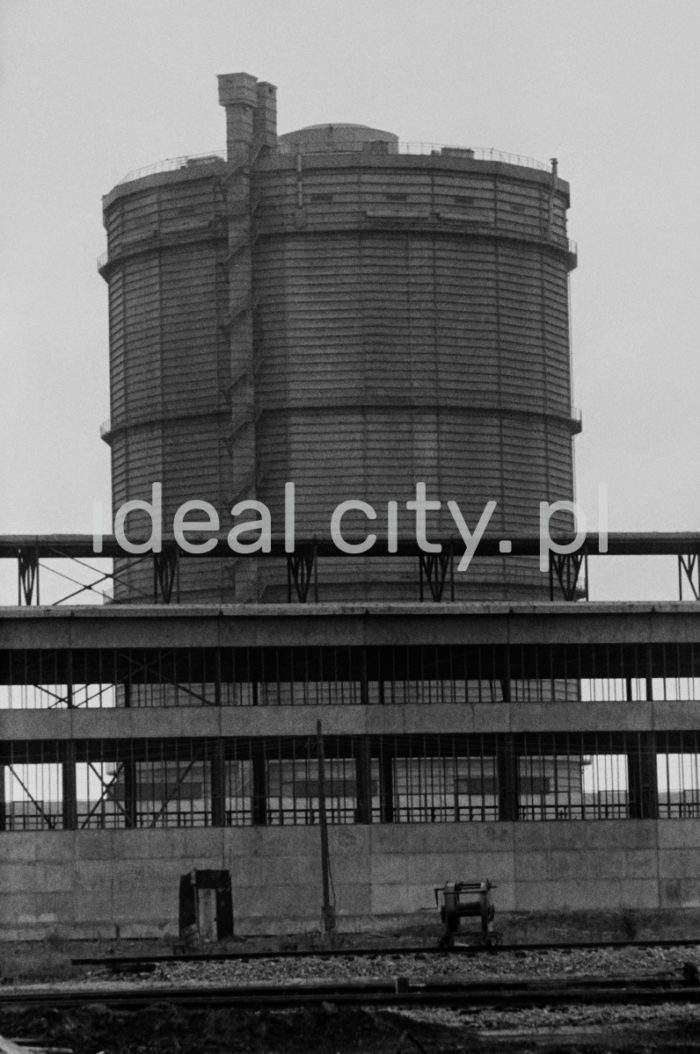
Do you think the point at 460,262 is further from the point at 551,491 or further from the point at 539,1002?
the point at 539,1002

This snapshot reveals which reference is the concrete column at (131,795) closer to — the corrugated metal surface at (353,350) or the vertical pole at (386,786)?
the vertical pole at (386,786)

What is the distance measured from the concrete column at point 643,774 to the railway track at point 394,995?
2161 cm

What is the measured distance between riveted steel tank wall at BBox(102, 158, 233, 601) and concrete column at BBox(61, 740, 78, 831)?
18.8m

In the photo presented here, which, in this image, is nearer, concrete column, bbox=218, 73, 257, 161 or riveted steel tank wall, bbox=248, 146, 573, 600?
riveted steel tank wall, bbox=248, 146, 573, 600

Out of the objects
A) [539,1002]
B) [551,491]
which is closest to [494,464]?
[551,491]

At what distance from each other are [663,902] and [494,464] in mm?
21105

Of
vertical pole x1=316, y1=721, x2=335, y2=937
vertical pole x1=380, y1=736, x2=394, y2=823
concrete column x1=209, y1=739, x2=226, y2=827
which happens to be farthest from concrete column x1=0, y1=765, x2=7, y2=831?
vertical pole x1=380, y1=736, x2=394, y2=823

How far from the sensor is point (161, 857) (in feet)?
156

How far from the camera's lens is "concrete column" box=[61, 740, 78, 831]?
47.6m

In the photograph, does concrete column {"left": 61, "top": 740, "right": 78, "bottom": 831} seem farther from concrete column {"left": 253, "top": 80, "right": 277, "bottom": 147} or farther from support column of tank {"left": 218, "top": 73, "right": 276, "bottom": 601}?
concrete column {"left": 253, "top": 80, "right": 277, "bottom": 147}

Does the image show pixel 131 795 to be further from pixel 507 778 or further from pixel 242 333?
pixel 242 333

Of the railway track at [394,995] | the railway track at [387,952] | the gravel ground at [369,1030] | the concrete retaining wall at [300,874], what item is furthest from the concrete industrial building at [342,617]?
the gravel ground at [369,1030]

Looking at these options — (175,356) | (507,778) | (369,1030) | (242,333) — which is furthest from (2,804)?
(369,1030)

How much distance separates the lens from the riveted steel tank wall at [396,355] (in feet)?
214
